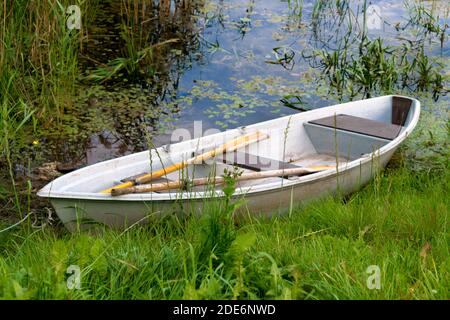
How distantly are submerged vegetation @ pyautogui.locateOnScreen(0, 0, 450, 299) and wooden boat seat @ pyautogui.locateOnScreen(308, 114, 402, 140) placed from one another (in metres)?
0.27

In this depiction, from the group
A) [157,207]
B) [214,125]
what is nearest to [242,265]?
[157,207]

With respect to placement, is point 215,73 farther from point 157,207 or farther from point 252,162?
point 157,207

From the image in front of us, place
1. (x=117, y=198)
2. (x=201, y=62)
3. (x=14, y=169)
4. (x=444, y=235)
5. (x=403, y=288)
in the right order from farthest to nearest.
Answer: (x=201, y=62), (x=14, y=169), (x=117, y=198), (x=444, y=235), (x=403, y=288)

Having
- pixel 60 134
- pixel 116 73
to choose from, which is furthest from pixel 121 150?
pixel 116 73

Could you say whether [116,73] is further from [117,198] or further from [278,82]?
[117,198]

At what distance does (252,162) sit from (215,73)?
255cm

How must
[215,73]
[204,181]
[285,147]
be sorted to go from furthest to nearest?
[215,73] < [285,147] < [204,181]

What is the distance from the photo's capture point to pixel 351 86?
22.6ft

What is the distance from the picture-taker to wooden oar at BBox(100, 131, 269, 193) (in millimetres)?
4332

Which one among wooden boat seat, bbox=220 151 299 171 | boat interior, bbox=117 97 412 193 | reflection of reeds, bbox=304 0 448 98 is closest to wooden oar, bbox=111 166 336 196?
wooden boat seat, bbox=220 151 299 171

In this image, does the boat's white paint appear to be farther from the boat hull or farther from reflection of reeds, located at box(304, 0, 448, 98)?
reflection of reeds, located at box(304, 0, 448, 98)

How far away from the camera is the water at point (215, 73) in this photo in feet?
19.8

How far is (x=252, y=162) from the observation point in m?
4.81

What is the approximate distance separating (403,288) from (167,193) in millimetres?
1661
